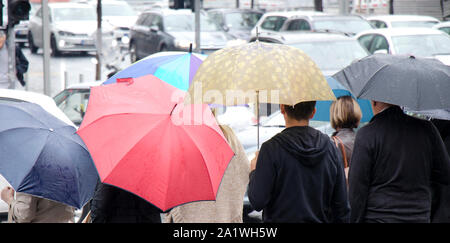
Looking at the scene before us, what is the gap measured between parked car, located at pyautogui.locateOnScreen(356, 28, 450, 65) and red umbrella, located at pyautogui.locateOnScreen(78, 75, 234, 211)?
10.3 metres

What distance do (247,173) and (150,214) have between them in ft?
2.80

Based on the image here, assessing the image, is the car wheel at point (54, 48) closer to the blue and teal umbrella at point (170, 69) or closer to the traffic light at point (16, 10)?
the traffic light at point (16, 10)

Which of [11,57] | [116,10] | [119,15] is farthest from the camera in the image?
[116,10]

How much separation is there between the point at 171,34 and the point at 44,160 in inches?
637

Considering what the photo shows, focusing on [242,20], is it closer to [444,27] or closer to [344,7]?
[344,7]

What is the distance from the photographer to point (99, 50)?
620 inches

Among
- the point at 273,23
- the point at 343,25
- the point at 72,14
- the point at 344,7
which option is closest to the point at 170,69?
the point at 343,25

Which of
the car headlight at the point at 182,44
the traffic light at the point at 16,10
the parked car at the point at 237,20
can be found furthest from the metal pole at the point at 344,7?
the traffic light at the point at 16,10

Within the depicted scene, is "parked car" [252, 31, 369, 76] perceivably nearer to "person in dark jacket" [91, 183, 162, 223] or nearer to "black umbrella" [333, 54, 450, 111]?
"black umbrella" [333, 54, 450, 111]

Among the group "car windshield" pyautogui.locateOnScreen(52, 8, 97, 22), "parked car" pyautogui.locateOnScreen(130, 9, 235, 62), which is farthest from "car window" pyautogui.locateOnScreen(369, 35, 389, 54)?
"car windshield" pyautogui.locateOnScreen(52, 8, 97, 22)

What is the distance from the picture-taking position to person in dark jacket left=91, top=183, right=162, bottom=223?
3.99 m

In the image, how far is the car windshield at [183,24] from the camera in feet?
67.0

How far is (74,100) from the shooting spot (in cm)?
1016
